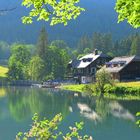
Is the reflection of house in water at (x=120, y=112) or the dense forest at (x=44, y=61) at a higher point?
the dense forest at (x=44, y=61)

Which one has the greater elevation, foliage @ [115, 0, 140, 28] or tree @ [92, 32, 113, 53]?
tree @ [92, 32, 113, 53]

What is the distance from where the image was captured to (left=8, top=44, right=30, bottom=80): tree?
12238cm

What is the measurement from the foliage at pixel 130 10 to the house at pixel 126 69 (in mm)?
79025

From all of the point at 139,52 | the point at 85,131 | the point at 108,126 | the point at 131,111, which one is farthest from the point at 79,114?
the point at 139,52

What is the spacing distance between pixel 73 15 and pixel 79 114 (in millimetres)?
36996

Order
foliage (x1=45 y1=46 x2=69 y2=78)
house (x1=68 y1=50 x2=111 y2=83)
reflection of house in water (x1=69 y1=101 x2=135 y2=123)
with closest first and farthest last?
reflection of house in water (x1=69 y1=101 x2=135 y2=123), house (x1=68 y1=50 x2=111 y2=83), foliage (x1=45 y1=46 x2=69 y2=78)

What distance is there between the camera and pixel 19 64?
12694cm

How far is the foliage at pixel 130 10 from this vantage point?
26.5 feet

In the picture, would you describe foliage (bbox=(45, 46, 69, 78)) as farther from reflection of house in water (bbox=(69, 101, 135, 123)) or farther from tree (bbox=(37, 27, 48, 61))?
reflection of house in water (bbox=(69, 101, 135, 123))

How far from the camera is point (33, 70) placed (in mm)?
120000

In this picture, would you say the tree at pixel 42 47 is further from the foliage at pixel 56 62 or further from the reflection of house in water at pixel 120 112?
the reflection of house in water at pixel 120 112

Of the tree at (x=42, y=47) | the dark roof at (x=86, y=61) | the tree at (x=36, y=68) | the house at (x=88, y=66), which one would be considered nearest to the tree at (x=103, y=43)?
the tree at (x=42, y=47)

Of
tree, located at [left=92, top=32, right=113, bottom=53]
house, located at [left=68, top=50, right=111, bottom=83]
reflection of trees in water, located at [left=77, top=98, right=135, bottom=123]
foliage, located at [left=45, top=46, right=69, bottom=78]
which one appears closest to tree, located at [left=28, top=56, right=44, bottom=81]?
foliage, located at [left=45, top=46, right=69, bottom=78]

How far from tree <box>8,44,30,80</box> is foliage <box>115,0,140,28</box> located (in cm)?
11397
